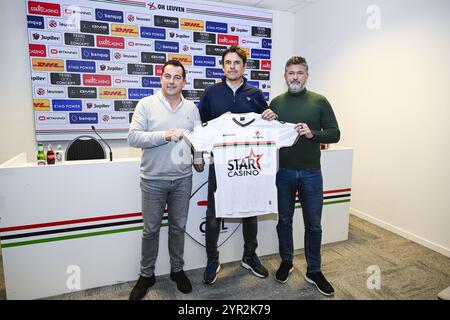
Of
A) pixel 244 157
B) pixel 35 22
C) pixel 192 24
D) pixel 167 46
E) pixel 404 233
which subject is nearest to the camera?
pixel 244 157

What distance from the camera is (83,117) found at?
4.27 m

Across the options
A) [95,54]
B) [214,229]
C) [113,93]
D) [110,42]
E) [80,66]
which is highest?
[110,42]

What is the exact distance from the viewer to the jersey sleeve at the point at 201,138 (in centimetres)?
213

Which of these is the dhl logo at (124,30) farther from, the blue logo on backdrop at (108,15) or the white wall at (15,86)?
the white wall at (15,86)

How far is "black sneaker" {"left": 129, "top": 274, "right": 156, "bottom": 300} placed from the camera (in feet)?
7.60

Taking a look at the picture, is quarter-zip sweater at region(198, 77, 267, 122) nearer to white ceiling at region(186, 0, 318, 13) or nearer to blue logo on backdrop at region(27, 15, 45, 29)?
blue logo on backdrop at region(27, 15, 45, 29)

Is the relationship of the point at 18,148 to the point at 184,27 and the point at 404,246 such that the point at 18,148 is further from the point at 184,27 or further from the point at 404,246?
the point at 404,246

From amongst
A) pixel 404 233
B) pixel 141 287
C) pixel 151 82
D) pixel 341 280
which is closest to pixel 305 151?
pixel 341 280

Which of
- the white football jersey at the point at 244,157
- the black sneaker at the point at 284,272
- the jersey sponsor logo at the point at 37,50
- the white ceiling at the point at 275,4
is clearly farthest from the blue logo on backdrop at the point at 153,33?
the black sneaker at the point at 284,272

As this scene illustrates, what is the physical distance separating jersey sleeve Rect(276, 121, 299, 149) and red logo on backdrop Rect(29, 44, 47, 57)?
11.3 feet

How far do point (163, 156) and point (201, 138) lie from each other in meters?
0.30

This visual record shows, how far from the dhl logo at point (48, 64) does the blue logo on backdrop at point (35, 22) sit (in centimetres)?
41

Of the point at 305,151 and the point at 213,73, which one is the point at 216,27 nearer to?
the point at 213,73

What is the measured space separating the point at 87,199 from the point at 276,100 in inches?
66.6
